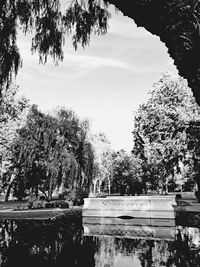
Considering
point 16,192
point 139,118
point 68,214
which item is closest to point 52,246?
point 68,214

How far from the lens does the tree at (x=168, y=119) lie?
1011 inches

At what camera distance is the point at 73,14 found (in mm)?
3670

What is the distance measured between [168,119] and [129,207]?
31.4 feet

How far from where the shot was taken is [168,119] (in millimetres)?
27016

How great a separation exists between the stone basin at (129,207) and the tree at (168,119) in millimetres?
5746

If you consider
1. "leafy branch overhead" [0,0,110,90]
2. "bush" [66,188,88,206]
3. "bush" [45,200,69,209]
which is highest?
"leafy branch overhead" [0,0,110,90]

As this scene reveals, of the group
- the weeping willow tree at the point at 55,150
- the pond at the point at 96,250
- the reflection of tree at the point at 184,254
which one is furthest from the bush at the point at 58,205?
the reflection of tree at the point at 184,254

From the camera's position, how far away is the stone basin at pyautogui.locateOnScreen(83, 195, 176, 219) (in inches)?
825

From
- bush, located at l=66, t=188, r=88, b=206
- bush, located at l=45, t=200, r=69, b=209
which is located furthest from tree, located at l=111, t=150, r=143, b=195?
bush, located at l=45, t=200, r=69, b=209

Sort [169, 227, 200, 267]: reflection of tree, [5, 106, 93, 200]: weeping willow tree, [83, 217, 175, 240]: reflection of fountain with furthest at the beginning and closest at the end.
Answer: [5, 106, 93, 200]: weeping willow tree < [83, 217, 175, 240]: reflection of fountain < [169, 227, 200, 267]: reflection of tree

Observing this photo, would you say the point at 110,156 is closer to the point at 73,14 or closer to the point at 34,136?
the point at 34,136

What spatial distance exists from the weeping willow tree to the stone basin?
546cm

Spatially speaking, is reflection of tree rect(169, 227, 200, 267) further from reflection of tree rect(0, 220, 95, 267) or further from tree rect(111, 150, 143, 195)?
tree rect(111, 150, 143, 195)

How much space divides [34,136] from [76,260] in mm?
21253
